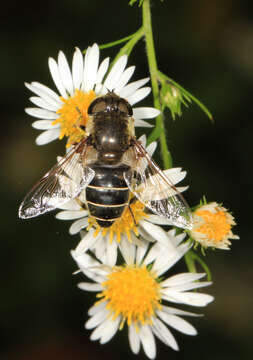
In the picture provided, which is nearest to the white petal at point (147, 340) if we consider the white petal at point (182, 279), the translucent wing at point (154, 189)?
the white petal at point (182, 279)

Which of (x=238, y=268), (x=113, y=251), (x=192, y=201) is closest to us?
(x=113, y=251)

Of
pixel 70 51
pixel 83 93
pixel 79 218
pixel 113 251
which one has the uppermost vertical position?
pixel 70 51

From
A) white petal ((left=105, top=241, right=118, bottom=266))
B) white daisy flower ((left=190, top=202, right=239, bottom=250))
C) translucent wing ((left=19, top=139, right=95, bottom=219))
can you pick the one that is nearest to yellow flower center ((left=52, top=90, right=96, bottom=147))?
translucent wing ((left=19, top=139, right=95, bottom=219))

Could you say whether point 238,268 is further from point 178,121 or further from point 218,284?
point 178,121

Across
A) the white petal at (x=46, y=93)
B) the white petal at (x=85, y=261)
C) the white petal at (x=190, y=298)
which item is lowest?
the white petal at (x=190, y=298)

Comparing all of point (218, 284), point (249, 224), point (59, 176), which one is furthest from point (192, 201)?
point (59, 176)

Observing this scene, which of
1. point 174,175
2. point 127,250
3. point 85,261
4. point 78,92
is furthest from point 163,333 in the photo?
point 78,92

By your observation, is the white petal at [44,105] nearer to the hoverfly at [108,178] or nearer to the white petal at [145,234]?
the hoverfly at [108,178]
